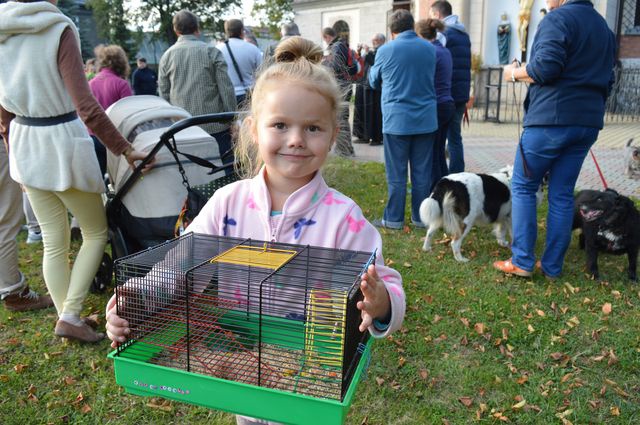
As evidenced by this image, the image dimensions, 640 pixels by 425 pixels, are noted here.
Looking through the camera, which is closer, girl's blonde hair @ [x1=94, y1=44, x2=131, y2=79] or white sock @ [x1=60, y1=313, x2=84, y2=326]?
white sock @ [x1=60, y1=313, x2=84, y2=326]

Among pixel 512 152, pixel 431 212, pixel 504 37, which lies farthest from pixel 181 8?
pixel 431 212

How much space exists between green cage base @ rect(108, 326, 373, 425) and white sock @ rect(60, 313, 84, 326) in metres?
2.51

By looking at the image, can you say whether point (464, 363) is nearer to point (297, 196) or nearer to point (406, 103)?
point (297, 196)

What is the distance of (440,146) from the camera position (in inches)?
266

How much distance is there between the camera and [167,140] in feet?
10.7

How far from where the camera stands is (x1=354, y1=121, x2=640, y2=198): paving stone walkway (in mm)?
8044

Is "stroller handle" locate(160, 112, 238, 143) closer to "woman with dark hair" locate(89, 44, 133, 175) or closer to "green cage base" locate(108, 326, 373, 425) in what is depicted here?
"green cage base" locate(108, 326, 373, 425)

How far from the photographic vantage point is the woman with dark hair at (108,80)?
17.5 ft

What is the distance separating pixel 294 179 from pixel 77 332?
2536 mm

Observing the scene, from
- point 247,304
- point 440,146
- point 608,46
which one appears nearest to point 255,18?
point 440,146

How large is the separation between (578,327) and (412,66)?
3.14 m

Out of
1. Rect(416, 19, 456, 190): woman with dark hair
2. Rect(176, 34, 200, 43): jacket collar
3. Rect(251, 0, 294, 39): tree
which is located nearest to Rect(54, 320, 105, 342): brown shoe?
Rect(176, 34, 200, 43): jacket collar

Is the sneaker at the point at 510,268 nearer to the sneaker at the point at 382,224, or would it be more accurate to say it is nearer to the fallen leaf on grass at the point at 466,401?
the sneaker at the point at 382,224

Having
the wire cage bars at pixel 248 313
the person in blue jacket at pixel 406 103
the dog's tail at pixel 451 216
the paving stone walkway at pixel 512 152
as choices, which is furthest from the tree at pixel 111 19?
the wire cage bars at pixel 248 313
